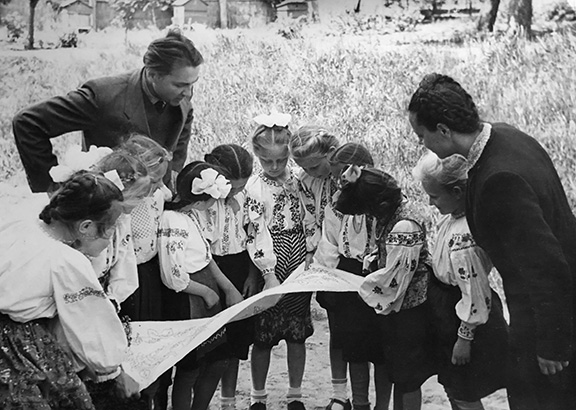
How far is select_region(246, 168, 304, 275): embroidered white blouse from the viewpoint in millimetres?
4207

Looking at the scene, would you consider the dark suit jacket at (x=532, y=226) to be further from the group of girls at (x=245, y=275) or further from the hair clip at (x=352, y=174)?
the hair clip at (x=352, y=174)

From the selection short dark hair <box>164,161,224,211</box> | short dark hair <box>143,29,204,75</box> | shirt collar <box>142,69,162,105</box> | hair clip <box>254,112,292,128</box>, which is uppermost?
short dark hair <box>143,29,204,75</box>

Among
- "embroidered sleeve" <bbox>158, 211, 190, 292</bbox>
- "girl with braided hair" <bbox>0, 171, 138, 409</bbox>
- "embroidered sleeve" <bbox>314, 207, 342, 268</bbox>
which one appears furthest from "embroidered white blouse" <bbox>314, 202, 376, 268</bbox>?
"girl with braided hair" <bbox>0, 171, 138, 409</bbox>

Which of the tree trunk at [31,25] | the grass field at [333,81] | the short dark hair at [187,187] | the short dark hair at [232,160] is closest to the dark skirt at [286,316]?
the grass field at [333,81]

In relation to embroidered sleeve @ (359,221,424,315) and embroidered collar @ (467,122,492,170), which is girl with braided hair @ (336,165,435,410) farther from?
embroidered collar @ (467,122,492,170)

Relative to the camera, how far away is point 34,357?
2967mm

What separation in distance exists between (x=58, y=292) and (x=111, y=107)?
129cm

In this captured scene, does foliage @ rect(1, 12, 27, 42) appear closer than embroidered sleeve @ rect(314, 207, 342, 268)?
No

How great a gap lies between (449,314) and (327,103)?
138 centimetres

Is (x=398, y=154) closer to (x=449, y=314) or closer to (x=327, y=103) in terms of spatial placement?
(x=327, y=103)

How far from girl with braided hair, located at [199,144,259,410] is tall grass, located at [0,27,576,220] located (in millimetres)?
415

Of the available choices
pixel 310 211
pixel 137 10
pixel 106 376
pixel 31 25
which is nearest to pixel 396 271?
pixel 310 211

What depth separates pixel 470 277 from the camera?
3.51 m

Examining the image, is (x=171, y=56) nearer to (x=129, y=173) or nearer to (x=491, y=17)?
(x=129, y=173)
